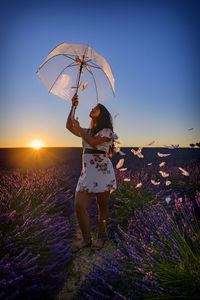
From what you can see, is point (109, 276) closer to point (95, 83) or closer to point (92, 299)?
point (92, 299)

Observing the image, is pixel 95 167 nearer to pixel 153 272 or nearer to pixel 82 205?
pixel 82 205

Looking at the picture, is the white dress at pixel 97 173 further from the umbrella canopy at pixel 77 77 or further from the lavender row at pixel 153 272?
the umbrella canopy at pixel 77 77

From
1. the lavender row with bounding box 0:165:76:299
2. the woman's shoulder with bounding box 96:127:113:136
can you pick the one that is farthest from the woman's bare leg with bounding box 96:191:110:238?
the woman's shoulder with bounding box 96:127:113:136

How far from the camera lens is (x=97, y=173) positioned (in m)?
2.04

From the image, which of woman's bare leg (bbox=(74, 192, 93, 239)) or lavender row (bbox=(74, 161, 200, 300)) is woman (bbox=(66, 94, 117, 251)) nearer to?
woman's bare leg (bbox=(74, 192, 93, 239))

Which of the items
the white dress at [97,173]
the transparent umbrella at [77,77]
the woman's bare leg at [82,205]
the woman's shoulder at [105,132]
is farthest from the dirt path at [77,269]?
the transparent umbrella at [77,77]

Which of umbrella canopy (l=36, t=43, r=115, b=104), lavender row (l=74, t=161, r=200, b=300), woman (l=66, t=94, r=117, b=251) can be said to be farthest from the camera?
umbrella canopy (l=36, t=43, r=115, b=104)

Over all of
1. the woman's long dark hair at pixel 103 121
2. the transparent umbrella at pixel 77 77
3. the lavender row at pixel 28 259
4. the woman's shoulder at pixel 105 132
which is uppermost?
the transparent umbrella at pixel 77 77

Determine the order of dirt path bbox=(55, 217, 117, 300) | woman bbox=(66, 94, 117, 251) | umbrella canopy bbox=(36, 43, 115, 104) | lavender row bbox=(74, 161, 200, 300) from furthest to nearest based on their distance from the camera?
1. umbrella canopy bbox=(36, 43, 115, 104)
2. woman bbox=(66, 94, 117, 251)
3. dirt path bbox=(55, 217, 117, 300)
4. lavender row bbox=(74, 161, 200, 300)

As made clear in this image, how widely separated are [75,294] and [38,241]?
23.3 inches

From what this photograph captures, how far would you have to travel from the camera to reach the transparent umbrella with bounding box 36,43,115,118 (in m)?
2.36

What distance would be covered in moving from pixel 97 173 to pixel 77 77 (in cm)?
146

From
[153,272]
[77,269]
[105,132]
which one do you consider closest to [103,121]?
[105,132]

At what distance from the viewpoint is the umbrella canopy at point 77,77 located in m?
2.36
